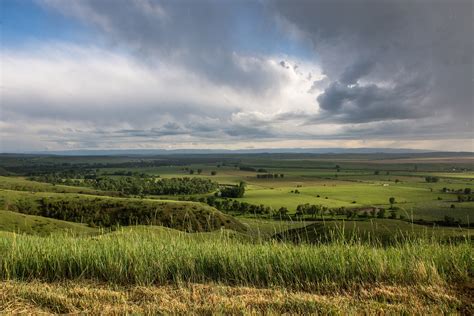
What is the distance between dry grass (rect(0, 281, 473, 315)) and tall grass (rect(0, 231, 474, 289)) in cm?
41

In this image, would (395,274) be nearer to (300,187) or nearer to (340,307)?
(340,307)

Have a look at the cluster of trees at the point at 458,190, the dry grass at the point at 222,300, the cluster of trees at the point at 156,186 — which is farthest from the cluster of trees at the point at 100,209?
the cluster of trees at the point at 458,190

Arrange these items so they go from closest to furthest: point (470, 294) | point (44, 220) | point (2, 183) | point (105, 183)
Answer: point (470, 294)
point (44, 220)
point (2, 183)
point (105, 183)

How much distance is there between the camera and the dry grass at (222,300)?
466cm

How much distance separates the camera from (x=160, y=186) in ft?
485

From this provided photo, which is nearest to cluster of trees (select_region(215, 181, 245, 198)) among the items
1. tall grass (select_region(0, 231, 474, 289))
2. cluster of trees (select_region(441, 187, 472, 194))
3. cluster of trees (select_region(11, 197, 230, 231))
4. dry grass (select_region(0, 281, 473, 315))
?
cluster of trees (select_region(11, 197, 230, 231))

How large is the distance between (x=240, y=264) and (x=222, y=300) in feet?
4.35

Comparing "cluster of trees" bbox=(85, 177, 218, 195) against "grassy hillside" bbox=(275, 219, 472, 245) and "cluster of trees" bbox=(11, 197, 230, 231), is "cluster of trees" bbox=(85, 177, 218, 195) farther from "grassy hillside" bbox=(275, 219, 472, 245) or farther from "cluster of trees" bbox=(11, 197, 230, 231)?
"grassy hillside" bbox=(275, 219, 472, 245)

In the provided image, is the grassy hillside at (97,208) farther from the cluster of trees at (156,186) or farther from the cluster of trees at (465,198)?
the cluster of trees at (465,198)

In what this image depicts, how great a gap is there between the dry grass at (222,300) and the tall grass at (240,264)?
0.41 metres

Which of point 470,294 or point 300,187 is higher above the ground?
point 470,294

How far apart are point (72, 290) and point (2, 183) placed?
151m

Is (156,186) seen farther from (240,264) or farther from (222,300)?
(222,300)

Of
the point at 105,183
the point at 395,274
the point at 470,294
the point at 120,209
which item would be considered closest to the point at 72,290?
the point at 395,274
